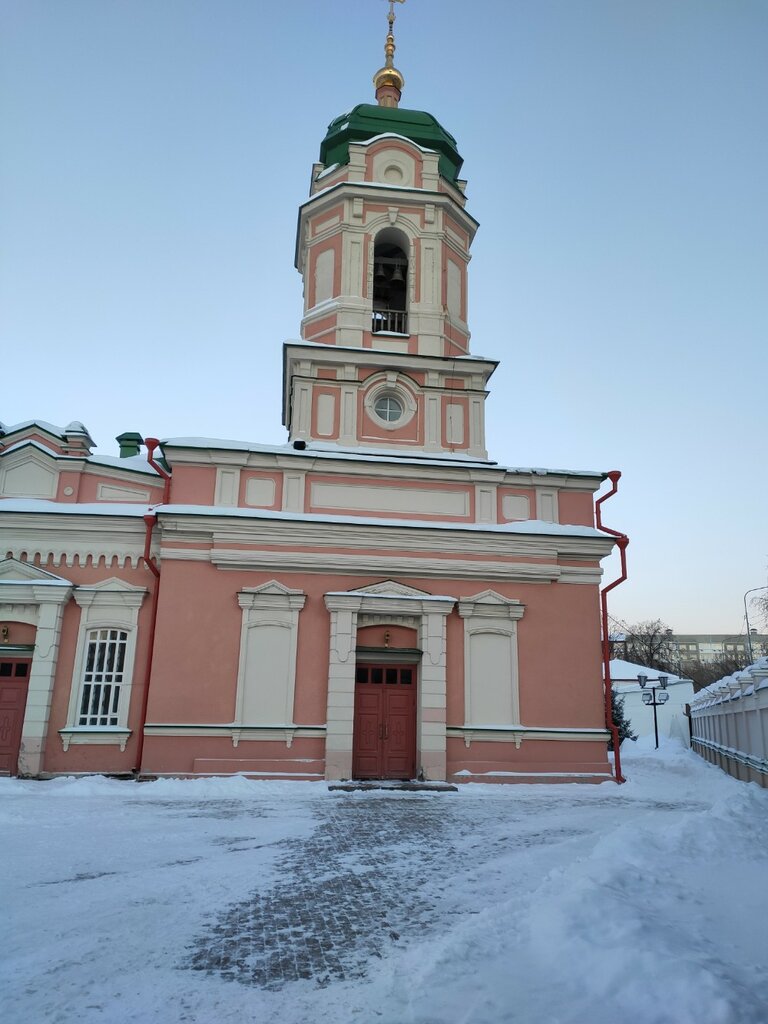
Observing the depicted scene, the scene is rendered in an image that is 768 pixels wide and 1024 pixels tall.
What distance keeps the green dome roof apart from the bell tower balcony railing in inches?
Answer: 164

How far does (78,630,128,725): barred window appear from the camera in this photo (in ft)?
49.1

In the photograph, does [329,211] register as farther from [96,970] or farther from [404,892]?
[96,970]

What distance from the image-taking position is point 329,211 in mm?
19266

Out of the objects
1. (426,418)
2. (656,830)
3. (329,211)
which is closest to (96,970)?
(656,830)

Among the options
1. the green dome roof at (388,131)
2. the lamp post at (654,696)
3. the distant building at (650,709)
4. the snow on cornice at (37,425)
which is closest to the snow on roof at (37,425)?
the snow on cornice at (37,425)

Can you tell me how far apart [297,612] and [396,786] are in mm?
3790

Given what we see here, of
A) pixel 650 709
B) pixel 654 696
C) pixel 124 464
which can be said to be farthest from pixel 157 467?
pixel 650 709

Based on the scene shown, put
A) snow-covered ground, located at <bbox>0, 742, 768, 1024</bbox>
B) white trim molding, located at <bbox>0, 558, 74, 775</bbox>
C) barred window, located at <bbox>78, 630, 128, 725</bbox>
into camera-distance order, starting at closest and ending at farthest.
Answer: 1. snow-covered ground, located at <bbox>0, 742, 768, 1024</bbox>
2. white trim molding, located at <bbox>0, 558, 74, 775</bbox>
3. barred window, located at <bbox>78, 630, 128, 725</bbox>

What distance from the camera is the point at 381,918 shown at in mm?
5812

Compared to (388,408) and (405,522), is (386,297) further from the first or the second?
(405,522)

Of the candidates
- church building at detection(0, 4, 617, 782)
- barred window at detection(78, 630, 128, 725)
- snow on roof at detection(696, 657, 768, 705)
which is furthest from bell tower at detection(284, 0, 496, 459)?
snow on roof at detection(696, 657, 768, 705)

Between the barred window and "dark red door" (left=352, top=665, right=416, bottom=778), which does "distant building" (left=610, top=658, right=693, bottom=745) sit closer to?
"dark red door" (left=352, top=665, right=416, bottom=778)

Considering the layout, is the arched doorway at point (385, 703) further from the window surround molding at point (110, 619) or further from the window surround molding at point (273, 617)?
the window surround molding at point (110, 619)

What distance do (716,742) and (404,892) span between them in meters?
17.3
